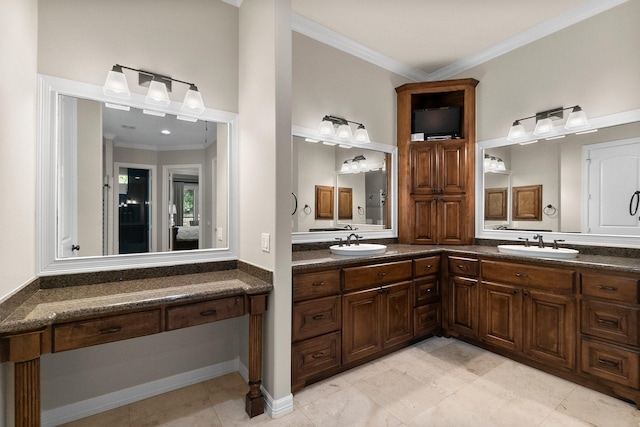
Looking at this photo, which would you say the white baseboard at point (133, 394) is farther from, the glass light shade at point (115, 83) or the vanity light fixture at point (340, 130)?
the vanity light fixture at point (340, 130)

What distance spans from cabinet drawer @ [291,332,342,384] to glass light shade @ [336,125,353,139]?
6.01 ft

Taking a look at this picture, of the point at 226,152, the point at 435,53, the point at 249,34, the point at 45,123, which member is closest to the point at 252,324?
the point at 226,152

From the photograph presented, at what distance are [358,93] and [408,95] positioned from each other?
2.09 ft

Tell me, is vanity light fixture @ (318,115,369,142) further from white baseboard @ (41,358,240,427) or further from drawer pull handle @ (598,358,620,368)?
drawer pull handle @ (598,358,620,368)

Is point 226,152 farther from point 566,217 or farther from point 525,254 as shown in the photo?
point 566,217

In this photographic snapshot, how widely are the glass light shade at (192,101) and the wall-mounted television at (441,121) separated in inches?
93.2

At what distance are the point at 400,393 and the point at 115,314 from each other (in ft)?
6.10

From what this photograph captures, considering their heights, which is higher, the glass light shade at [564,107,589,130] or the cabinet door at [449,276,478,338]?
the glass light shade at [564,107,589,130]

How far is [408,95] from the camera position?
11.1ft

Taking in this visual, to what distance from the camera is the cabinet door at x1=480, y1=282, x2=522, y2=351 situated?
2457 millimetres

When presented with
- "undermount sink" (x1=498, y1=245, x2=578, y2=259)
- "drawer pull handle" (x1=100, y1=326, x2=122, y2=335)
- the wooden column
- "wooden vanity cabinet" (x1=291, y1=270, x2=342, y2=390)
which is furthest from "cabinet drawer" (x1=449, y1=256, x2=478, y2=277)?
the wooden column

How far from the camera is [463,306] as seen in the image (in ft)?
9.27

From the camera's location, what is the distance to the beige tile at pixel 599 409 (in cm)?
181

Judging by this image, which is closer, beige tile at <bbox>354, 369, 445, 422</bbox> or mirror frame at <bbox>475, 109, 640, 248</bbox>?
beige tile at <bbox>354, 369, 445, 422</bbox>
